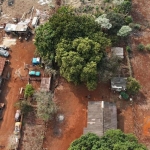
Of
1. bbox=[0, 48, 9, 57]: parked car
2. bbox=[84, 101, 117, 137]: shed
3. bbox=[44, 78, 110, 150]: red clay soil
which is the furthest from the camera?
bbox=[0, 48, 9, 57]: parked car

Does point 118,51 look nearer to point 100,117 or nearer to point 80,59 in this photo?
point 80,59

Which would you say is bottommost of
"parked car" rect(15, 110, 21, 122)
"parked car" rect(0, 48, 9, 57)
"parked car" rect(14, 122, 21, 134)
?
"parked car" rect(14, 122, 21, 134)

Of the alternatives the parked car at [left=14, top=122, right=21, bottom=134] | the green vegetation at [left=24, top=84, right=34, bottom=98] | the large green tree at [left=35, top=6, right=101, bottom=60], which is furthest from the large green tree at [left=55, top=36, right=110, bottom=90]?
the parked car at [left=14, top=122, right=21, bottom=134]

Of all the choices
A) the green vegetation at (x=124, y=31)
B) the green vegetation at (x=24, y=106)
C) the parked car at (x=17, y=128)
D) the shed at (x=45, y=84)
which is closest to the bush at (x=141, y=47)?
the green vegetation at (x=124, y=31)

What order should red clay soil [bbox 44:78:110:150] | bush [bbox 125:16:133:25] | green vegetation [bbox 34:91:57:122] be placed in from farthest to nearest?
bush [bbox 125:16:133:25] < red clay soil [bbox 44:78:110:150] < green vegetation [bbox 34:91:57:122]

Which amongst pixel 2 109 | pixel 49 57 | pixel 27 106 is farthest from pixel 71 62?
pixel 2 109

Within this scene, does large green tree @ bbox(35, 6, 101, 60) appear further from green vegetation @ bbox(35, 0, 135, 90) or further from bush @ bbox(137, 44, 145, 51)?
bush @ bbox(137, 44, 145, 51)

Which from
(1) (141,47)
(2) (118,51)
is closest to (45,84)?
(2) (118,51)
